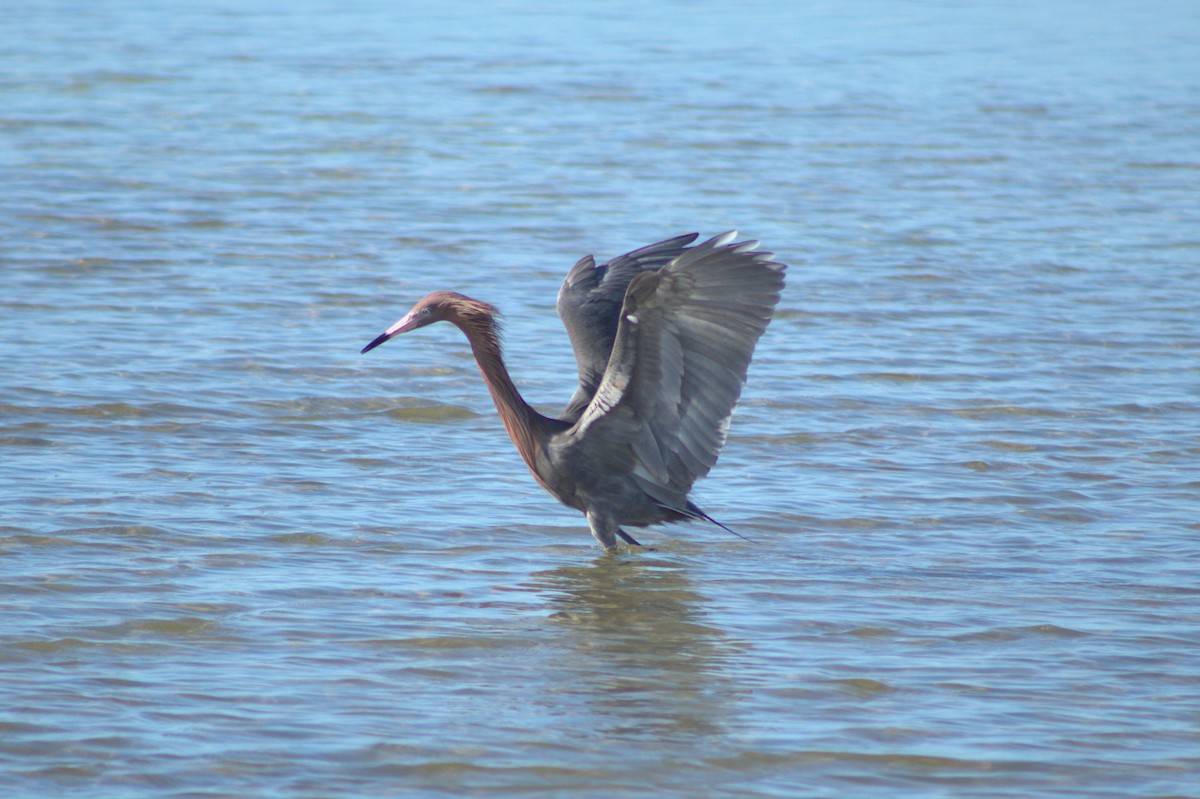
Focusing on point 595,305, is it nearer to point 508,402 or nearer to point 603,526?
point 508,402

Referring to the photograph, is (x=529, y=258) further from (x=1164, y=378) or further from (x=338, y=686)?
(x=338, y=686)

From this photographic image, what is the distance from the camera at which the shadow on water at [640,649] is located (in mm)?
4840

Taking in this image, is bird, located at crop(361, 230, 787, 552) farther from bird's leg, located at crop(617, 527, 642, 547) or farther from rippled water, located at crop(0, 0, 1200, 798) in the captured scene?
rippled water, located at crop(0, 0, 1200, 798)

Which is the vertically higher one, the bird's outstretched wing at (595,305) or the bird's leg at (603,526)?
the bird's outstretched wing at (595,305)

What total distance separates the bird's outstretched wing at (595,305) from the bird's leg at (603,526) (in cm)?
39

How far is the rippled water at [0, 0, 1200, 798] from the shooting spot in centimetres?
466

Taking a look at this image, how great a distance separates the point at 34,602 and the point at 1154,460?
478 cm

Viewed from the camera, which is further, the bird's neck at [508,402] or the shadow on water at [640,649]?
the bird's neck at [508,402]

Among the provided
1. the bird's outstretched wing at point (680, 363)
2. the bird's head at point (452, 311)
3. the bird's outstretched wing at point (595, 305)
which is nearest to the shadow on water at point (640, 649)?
the bird's outstretched wing at point (680, 363)

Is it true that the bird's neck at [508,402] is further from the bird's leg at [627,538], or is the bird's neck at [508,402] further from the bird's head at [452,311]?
the bird's leg at [627,538]

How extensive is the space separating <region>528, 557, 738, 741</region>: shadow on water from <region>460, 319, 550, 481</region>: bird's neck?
51cm

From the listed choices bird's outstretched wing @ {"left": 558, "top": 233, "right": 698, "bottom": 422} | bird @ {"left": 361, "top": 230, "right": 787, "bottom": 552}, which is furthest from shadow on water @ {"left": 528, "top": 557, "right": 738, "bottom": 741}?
bird's outstretched wing @ {"left": 558, "top": 233, "right": 698, "bottom": 422}

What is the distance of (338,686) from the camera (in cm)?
494

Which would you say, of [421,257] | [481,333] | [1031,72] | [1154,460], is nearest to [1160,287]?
[1154,460]
